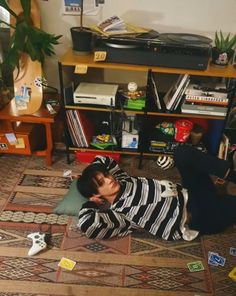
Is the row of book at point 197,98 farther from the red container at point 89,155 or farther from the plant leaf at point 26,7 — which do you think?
the plant leaf at point 26,7

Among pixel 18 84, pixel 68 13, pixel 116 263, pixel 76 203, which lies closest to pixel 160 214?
pixel 116 263

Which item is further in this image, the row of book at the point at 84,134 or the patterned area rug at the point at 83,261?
the row of book at the point at 84,134

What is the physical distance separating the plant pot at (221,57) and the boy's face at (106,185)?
101 cm

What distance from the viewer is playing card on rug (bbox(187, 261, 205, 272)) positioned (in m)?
1.45

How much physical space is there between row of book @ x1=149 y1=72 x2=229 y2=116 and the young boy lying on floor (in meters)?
0.44

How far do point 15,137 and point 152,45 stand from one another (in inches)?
44.3

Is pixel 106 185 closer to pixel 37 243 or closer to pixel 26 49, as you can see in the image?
pixel 37 243

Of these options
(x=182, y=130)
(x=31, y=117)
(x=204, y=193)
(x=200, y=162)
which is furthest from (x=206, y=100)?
(x=31, y=117)

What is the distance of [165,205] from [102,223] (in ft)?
1.18

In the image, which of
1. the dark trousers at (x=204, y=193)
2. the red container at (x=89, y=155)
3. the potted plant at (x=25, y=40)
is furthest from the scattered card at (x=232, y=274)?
the potted plant at (x=25, y=40)

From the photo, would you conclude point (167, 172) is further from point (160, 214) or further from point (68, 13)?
point (68, 13)

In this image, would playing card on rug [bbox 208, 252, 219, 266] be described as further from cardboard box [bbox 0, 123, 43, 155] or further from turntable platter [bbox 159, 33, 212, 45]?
cardboard box [bbox 0, 123, 43, 155]

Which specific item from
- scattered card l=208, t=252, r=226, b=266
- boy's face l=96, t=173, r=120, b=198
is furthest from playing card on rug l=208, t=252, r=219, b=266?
boy's face l=96, t=173, r=120, b=198

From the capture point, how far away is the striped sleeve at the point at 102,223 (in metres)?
1.49
